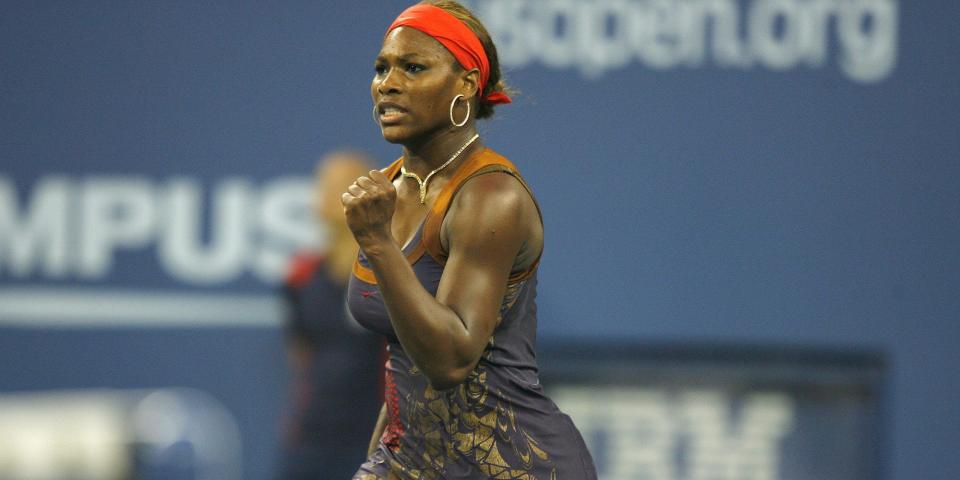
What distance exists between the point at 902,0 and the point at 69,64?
2.91 m

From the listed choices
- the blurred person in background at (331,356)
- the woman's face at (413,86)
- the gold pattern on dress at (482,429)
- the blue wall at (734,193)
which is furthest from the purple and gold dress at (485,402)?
the blue wall at (734,193)

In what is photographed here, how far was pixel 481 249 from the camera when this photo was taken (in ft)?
7.73

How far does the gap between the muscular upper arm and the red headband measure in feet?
0.75

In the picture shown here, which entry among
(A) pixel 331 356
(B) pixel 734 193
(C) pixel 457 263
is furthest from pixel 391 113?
(B) pixel 734 193

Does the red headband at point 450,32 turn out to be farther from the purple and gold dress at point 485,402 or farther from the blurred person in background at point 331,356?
the blurred person in background at point 331,356

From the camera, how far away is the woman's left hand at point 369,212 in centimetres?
230

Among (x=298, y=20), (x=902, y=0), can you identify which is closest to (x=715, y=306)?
(x=902, y=0)

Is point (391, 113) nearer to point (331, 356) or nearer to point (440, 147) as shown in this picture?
point (440, 147)

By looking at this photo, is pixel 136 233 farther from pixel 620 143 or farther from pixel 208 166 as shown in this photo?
Answer: pixel 620 143

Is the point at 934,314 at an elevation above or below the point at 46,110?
below

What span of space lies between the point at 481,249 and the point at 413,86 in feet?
1.04

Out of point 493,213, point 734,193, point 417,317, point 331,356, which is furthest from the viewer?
point 734,193

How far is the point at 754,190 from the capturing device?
208 inches

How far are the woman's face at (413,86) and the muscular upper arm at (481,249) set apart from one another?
0.16 metres
